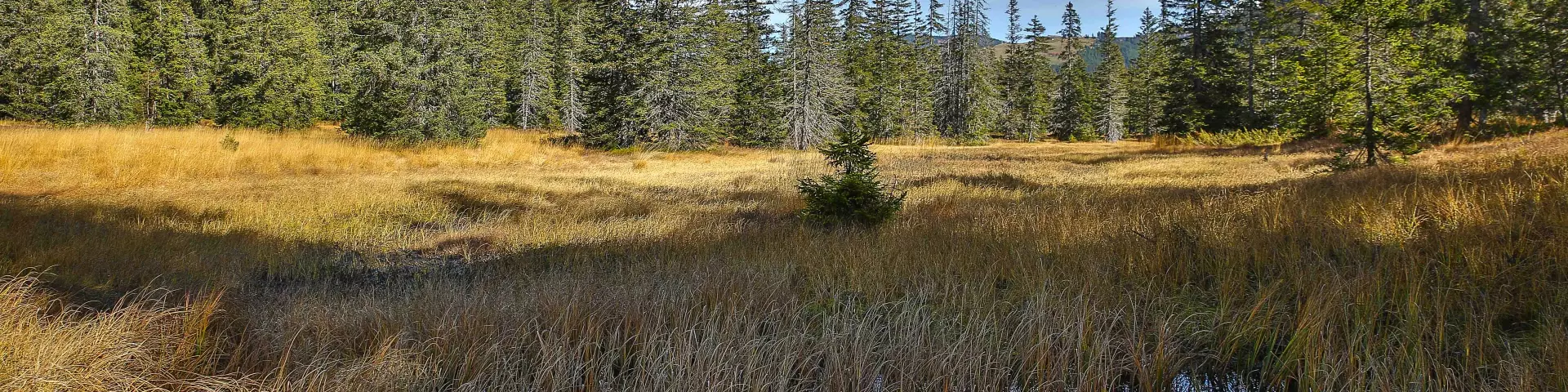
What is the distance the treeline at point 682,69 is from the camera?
11.0 metres

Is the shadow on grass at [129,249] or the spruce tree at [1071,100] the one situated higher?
the spruce tree at [1071,100]

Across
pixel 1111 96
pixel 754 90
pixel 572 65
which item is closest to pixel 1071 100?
pixel 1111 96

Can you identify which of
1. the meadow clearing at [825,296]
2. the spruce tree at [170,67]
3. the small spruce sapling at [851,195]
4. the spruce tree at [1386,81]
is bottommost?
the meadow clearing at [825,296]

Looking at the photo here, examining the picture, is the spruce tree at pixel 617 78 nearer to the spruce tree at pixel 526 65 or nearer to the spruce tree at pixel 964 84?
the spruce tree at pixel 526 65

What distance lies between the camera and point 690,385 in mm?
2301

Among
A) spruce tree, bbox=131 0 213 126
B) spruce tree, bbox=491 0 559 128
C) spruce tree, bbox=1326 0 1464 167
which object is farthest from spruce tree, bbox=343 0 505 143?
spruce tree, bbox=1326 0 1464 167

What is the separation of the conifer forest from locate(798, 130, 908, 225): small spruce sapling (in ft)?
0.11

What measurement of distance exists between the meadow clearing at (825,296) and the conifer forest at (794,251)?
0.08 feet

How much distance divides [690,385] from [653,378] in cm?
21

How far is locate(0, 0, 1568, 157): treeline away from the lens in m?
11.0

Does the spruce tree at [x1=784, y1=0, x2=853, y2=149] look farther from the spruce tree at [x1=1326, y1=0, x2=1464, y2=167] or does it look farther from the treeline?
the spruce tree at [x1=1326, y1=0, x2=1464, y2=167]

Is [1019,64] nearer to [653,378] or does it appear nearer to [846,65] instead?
[846,65]

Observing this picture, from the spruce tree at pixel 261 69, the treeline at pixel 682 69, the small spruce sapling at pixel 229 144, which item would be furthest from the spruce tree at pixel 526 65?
the small spruce sapling at pixel 229 144

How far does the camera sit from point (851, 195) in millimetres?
6605
